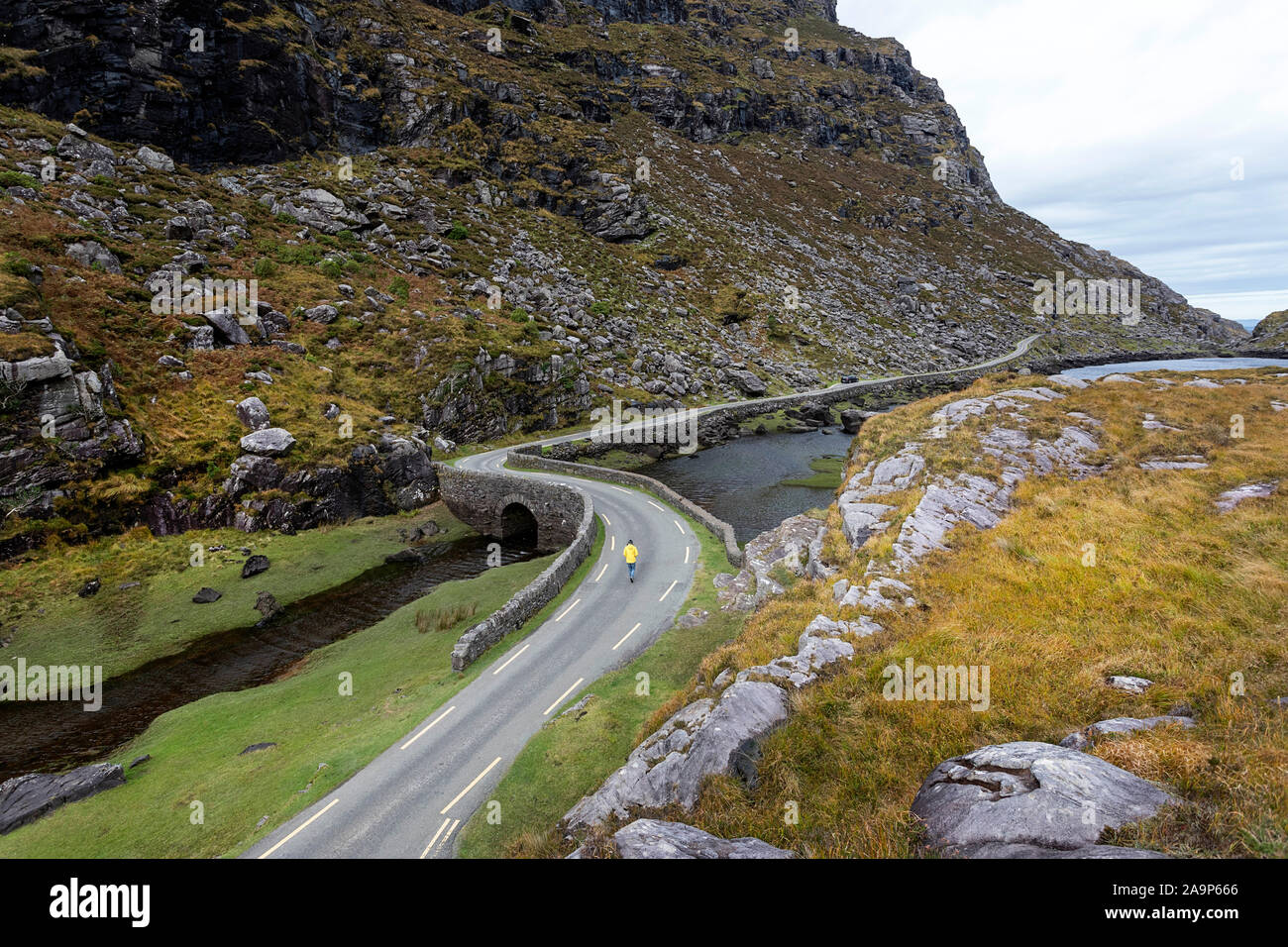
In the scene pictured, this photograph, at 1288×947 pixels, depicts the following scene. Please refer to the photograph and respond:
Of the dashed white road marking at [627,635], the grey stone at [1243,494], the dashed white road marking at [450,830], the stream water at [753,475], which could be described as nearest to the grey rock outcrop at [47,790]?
the dashed white road marking at [450,830]

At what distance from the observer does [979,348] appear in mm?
105562

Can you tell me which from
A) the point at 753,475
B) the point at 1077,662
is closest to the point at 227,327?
the point at 753,475

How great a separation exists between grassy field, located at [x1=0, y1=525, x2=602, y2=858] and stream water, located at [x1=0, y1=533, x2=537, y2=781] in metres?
1.54

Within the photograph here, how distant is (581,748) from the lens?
40.7ft

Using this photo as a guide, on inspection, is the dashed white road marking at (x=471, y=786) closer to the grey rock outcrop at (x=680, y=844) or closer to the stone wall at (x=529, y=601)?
the stone wall at (x=529, y=601)

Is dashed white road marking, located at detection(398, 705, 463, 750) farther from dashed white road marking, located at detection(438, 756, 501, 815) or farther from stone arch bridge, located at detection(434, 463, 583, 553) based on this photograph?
stone arch bridge, located at detection(434, 463, 583, 553)

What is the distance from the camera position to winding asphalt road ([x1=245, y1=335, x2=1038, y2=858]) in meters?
10.4

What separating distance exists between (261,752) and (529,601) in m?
9.12

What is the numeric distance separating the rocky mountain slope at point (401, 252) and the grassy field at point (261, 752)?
17635 millimetres

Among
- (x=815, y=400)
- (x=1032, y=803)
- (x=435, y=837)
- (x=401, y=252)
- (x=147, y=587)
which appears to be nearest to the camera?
(x=1032, y=803)

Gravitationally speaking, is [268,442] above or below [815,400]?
below

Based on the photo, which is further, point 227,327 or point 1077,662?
point 227,327

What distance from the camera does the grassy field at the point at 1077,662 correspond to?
5.51m

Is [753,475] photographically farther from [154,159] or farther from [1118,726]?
[154,159]
